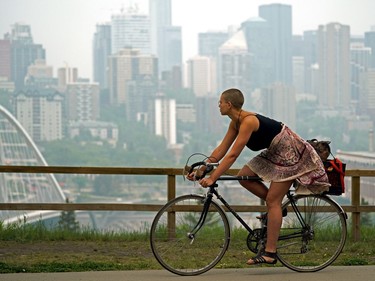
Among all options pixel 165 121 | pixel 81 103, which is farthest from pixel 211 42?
pixel 81 103

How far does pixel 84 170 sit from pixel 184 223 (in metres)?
2.38

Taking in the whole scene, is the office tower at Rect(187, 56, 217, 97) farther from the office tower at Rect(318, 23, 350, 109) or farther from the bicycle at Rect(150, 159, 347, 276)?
the bicycle at Rect(150, 159, 347, 276)

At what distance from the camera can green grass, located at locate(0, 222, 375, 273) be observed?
7532mm

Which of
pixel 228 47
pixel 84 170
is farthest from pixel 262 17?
pixel 84 170

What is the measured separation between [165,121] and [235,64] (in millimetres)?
18209

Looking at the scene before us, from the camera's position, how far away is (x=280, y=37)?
157375 millimetres

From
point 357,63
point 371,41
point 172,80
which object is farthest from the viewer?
point 172,80

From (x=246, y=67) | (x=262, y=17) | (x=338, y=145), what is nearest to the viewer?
(x=338, y=145)

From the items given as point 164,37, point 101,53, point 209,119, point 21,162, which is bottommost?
point 21,162

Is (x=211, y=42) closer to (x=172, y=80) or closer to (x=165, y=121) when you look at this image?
(x=172, y=80)

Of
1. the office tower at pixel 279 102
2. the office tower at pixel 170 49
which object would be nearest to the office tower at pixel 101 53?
the office tower at pixel 170 49

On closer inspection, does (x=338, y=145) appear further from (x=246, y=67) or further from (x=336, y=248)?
(x=336, y=248)

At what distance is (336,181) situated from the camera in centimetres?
723

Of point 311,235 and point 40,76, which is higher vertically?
point 311,235
